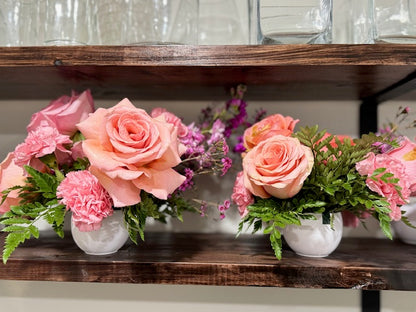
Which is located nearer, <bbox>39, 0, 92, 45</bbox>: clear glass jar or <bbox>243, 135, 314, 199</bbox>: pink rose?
<bbox>243, 135, 314, 199</bbox>: pink rose

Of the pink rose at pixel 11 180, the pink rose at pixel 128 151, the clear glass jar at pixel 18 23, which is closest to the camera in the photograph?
the pink rose at pixel 128 151

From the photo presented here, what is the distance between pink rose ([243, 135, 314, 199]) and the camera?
609 mm

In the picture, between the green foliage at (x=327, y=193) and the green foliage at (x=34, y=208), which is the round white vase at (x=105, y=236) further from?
the green foliage at (x=327, y=193)

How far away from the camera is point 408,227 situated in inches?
30.7

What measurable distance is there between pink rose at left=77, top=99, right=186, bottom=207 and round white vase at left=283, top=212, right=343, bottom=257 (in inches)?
9.1

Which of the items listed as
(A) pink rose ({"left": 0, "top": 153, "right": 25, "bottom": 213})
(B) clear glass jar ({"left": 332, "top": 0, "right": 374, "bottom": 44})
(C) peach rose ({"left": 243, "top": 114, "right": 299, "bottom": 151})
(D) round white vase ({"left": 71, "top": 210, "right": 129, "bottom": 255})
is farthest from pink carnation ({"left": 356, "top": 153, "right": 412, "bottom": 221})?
(A) pink rose ({"left": 0, "top": 153, "right": 25, "bottom": 213})

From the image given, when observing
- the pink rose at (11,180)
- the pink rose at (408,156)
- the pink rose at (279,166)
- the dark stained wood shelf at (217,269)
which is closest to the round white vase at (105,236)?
the dark stained wood shelf at (217,269)

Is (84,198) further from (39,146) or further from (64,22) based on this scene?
(64,22)

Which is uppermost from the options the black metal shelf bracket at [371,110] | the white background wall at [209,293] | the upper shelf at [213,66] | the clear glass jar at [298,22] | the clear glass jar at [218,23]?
the clear glass jar at [218,23]

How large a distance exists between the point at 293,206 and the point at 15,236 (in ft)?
1.41

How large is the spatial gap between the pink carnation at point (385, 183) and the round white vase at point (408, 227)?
151mm

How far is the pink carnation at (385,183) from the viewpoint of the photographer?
24.0 inches

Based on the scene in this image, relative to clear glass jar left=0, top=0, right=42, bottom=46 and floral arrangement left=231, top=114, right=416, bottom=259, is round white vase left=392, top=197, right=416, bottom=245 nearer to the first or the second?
floral arrangement left=231, top=114, right=416, bottom=259

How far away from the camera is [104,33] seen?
2.64ft
